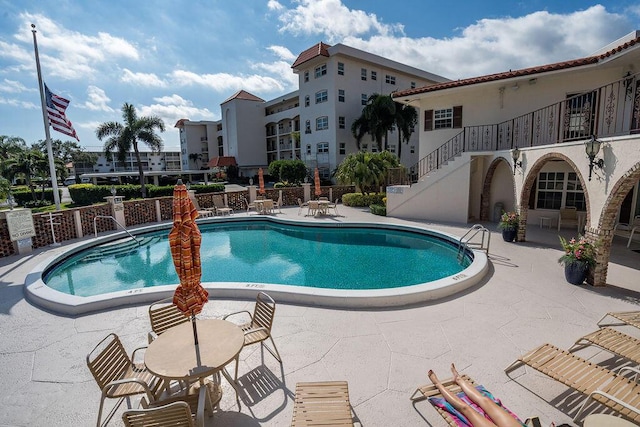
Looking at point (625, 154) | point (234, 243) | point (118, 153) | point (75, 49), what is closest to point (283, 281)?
point (234, 243)

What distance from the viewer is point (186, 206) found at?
3.55 metres

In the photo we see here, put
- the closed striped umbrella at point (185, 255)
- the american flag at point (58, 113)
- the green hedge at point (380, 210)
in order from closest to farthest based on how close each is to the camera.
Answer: the closed striped umbrella at point (185, 255)
the american flag at point (58, 113)
the green hedge at point (380, 210)

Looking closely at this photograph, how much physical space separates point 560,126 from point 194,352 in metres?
15.2

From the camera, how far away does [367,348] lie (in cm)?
482

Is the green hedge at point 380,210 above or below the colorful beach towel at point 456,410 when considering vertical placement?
above

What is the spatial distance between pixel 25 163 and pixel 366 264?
35062 millimetres

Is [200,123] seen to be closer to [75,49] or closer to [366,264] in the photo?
[75,49]

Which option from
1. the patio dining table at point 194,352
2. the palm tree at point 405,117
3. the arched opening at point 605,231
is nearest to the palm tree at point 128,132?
the palm tree at point 405,117

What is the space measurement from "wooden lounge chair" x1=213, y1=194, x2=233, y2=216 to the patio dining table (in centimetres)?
1433

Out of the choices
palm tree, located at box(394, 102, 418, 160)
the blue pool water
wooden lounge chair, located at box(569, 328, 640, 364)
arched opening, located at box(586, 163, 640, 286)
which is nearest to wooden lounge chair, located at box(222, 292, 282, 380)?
the blue pool water

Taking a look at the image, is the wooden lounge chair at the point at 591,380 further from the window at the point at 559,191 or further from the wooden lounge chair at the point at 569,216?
the window at the point at 559,191

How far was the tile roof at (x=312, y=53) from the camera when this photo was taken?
30312 millimetres

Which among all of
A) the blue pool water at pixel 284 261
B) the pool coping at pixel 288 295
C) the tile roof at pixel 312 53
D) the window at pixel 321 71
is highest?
the tile roof at pixel 312 53

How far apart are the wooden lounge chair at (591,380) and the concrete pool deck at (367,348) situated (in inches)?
15.1
